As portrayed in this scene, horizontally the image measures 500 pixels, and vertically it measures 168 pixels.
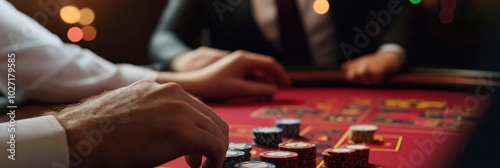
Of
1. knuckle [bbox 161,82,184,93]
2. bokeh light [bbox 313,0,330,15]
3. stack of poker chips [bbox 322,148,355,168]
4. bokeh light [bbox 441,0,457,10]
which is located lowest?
stack of poker chips [bbox 322,148,355,168]

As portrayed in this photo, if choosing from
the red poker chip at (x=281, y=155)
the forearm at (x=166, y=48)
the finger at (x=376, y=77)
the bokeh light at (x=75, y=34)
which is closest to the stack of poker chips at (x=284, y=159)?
the red poker chip at (x=281, y=155)

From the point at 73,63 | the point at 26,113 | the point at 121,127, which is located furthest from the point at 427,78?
the point at 121,127

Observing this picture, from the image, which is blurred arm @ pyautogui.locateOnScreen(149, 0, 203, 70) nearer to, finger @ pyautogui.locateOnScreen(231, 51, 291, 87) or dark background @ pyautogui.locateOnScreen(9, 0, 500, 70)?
finger @ pyautogui.locateOnScreen(231, 51, 291, 87)

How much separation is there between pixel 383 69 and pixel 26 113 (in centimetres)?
140

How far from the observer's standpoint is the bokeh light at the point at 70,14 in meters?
5.11

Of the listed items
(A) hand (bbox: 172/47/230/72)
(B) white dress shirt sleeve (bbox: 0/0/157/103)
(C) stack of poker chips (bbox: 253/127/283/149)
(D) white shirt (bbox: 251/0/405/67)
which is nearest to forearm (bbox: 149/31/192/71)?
(A) hand (bbox: 172/47/230/72)

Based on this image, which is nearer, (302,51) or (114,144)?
(114,144)

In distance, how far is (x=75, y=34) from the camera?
530 centimetres

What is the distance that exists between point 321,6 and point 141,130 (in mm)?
2705

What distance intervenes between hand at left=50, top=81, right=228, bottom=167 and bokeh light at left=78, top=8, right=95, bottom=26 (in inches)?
174

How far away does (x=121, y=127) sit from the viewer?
96cm

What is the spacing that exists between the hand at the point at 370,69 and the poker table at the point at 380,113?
42mm

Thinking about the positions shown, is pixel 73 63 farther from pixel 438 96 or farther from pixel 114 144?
pixel 438 96

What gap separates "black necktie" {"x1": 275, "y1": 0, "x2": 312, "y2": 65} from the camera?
3.47 m
